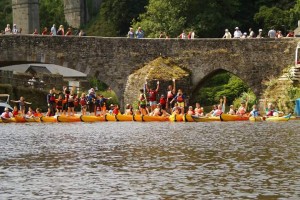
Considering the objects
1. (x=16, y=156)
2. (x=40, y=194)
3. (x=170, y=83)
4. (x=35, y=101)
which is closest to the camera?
(x=40, y=194)

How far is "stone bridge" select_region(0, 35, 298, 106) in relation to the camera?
1887 inches

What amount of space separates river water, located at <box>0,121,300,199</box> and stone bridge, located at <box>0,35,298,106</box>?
51.2ft

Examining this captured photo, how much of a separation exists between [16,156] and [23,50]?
24324 millimetres

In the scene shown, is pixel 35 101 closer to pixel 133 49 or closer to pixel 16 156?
pixel 133 49

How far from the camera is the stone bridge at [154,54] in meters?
47.9

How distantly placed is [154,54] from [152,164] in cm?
2698

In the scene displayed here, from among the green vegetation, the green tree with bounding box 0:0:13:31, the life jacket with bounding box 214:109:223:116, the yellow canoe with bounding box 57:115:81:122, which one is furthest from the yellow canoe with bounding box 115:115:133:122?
the green tree with bounding box 0:0:13:31

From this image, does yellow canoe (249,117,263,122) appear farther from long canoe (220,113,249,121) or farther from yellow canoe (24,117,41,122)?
yellow canoe (24,117,41,122)

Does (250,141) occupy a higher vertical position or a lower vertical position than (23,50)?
lower

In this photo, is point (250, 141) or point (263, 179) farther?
point (250, 141)

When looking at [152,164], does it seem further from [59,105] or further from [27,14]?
[27,14]

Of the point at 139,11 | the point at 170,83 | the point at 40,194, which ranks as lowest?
the point at 40,194

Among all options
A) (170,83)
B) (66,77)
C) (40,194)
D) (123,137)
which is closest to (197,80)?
(170,83)

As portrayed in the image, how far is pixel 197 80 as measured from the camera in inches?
1917
